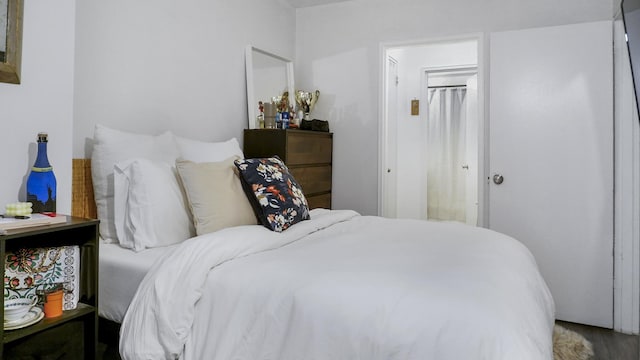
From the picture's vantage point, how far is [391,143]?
14.6 ft

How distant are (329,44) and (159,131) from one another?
6.54 ft

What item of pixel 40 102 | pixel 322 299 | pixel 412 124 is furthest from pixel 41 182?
pixel 412 124

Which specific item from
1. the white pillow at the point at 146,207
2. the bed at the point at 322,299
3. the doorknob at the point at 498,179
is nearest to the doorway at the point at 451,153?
the doorknob at the point at 498,179

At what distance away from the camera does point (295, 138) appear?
3361 mm

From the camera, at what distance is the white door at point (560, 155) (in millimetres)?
3010

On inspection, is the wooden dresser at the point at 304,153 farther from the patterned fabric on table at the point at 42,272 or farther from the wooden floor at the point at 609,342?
the wooden floor at the point at 609,342

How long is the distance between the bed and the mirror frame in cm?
79

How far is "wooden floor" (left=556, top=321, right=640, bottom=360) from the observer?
2.54m

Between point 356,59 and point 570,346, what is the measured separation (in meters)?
2.74

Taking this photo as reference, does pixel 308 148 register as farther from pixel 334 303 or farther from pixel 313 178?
pixel 334 303

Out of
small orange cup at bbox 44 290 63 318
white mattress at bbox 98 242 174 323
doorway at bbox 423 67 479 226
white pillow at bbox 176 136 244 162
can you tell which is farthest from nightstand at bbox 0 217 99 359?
doorway at bbox 423 67 479 226

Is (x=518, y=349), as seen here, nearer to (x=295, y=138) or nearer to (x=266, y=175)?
(x=266, y=175)

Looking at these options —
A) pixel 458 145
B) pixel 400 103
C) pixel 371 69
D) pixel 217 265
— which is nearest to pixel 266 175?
pixel 217 265

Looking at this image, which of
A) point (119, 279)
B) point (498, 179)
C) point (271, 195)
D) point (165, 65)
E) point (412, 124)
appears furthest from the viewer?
point (412, 124)
